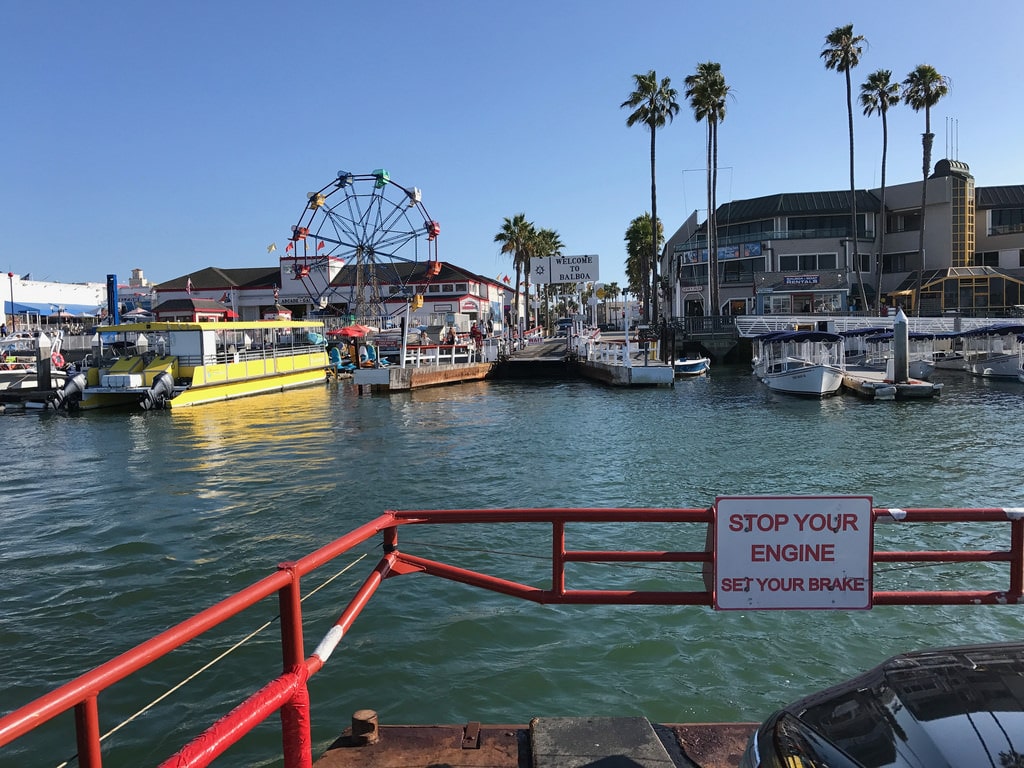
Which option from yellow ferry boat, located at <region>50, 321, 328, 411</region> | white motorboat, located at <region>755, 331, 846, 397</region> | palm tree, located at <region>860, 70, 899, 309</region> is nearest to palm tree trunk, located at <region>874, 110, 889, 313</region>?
palm tree, located at <region>860, 70, 899, 309</region>

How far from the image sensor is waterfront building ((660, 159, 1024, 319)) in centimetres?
6344

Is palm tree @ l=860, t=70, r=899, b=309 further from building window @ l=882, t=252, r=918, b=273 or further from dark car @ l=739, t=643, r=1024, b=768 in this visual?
dark car @ l=739, t=643, r=1024, b=768

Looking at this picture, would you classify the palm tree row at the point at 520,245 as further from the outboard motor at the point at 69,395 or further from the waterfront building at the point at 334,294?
the outboard motor at the point at 69,395

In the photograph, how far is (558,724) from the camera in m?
4.45

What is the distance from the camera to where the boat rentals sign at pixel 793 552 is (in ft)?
14.6

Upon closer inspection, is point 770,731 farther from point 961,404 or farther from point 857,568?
point 961,404

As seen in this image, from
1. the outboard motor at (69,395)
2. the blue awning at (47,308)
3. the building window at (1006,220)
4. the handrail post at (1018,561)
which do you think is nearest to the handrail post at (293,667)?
the handrail post at (1018,561)

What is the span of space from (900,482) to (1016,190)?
6751cm

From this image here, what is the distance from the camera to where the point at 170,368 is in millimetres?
31469

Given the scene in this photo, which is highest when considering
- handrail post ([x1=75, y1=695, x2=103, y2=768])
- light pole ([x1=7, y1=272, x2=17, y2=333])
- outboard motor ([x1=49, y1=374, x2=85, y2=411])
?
light pole ([x1=7, y1=272, x2=17, y2=333])

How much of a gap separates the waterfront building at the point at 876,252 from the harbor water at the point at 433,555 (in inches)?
1627

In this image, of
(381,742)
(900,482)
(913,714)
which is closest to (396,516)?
(381,742)

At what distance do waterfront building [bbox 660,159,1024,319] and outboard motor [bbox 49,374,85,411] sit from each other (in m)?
51.2

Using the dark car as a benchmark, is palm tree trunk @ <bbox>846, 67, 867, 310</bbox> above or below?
above
